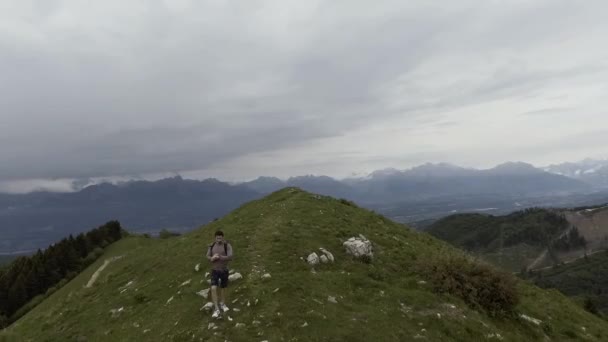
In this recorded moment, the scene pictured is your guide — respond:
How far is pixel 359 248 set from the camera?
27.1 meters

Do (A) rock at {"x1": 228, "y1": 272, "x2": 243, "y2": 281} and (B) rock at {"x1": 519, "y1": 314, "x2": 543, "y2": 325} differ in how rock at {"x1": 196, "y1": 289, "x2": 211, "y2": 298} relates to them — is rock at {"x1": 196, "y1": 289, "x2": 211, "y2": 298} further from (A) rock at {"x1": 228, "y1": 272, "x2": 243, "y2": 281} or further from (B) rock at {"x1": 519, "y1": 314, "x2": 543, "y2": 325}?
(B) rock at {"x1": 519, "y1": 314, "x2": 543, "y2": 325}

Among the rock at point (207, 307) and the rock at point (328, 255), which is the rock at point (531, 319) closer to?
the rock at point (328, 255)

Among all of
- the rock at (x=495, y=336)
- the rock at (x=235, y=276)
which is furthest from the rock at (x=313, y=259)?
the rock at (x=495, y=336)

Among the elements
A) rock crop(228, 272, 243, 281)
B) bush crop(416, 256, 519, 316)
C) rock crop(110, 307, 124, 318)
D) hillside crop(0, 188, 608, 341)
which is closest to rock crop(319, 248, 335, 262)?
hillside crop(0, 188, 608, 341)

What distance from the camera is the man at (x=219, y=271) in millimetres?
18703

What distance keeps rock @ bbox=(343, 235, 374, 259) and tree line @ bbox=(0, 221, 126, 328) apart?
90.4m

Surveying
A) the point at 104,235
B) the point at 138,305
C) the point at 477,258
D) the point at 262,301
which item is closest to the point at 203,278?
the point at 138,305

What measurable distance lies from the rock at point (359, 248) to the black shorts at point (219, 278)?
399 inches

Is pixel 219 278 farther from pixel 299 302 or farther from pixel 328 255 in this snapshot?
pixel 328 255

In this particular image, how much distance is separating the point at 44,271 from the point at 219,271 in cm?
10988

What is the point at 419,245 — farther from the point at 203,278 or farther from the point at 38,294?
the point at 38,294

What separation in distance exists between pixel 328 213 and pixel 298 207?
3183 millimetres

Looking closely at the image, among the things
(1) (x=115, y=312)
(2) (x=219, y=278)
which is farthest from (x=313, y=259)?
(1) (x=115, y=312)

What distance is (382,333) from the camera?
1727 cm
